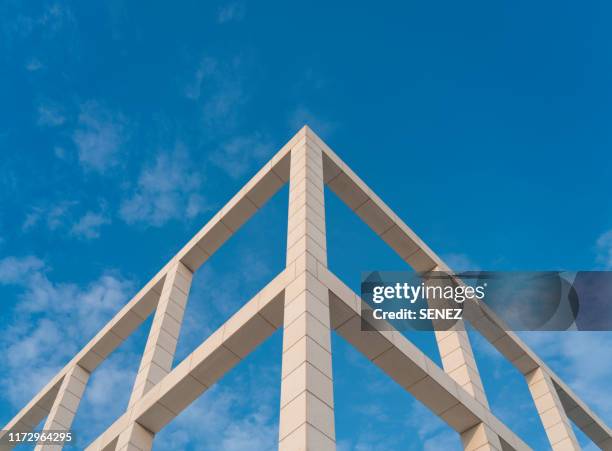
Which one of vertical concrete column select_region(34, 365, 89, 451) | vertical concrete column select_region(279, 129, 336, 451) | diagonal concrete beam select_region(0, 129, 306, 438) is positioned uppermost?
diagonal concrete beam select_region(0, 129, 306, 438)

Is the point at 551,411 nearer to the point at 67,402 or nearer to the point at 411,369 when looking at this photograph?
the point at 411,369

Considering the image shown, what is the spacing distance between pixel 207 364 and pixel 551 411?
15.5 metres

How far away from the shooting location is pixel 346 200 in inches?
861

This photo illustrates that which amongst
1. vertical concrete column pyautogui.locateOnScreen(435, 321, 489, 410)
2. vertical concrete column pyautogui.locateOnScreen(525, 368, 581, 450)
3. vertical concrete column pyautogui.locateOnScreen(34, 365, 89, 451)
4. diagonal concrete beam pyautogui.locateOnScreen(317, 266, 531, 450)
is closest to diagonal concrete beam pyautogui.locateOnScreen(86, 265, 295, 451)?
diagonal concrete beam pyautogui.locateOnScreen(317, 266, 531, 450)

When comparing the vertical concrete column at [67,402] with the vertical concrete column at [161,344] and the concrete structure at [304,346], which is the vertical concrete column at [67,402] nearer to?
the concrete structure at [304,346]

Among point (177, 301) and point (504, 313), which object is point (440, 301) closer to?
point (504, 313)

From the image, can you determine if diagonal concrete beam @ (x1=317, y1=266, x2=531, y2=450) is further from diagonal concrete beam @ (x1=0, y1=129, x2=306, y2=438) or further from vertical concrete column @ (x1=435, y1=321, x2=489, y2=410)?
diagonal concrete beam @ (x1=0, y1=129, x2=306, y2=438)

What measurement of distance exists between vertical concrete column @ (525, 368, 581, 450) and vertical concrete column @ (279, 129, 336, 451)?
13962mm

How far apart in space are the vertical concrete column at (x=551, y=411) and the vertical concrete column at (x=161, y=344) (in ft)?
50.6

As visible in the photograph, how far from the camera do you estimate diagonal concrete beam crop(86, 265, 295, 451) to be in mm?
15547

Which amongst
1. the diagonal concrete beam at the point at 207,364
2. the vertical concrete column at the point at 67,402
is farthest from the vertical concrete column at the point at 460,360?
the vertical concrete column at the point at 67,402

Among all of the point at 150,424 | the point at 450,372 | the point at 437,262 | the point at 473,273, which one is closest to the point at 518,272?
the point at 473,273

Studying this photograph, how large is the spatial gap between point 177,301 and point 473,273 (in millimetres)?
12051

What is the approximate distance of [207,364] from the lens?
1641cm
